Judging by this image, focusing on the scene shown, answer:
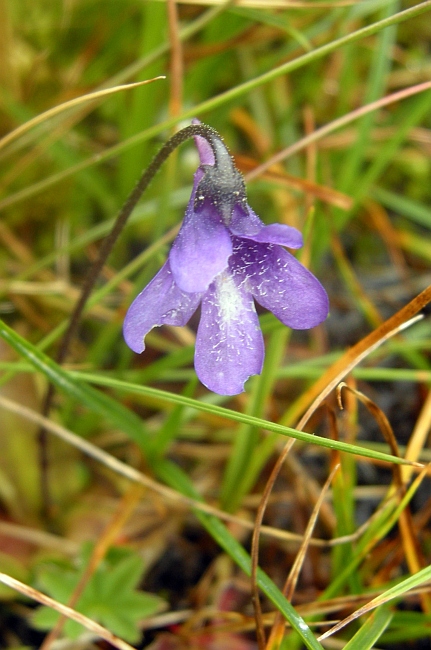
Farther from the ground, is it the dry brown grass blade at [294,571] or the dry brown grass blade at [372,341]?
the dry brown grass blade at [372,341]

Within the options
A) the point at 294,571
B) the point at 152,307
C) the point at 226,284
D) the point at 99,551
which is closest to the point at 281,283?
the point at 226,284

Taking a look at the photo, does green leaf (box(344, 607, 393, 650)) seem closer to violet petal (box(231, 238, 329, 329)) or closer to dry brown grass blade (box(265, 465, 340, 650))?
dry brown grass blade (box(265, 465, 340, 650))

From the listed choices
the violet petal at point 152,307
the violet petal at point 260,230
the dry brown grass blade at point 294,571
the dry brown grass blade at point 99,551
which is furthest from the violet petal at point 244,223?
the dry brown grass blade at point 99,551

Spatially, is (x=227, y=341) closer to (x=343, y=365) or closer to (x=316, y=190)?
(x=343, y=365)

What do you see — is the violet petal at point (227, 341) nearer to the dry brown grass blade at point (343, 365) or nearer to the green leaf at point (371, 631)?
the dry brown grass blade at point (343, 365)

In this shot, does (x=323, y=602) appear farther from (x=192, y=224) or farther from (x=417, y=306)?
(x=192, y=224)

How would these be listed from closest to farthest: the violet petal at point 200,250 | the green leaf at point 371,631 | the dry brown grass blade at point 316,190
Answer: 1. the violet petal at point 200,250
2. the green leaf at point 371,631
3. the dry brown grass blade at point 316,190

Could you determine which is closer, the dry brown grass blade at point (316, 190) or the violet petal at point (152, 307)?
the violet petal at point (152, 307)

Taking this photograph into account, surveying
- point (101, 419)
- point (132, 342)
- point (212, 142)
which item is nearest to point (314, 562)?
point (101, 419)
